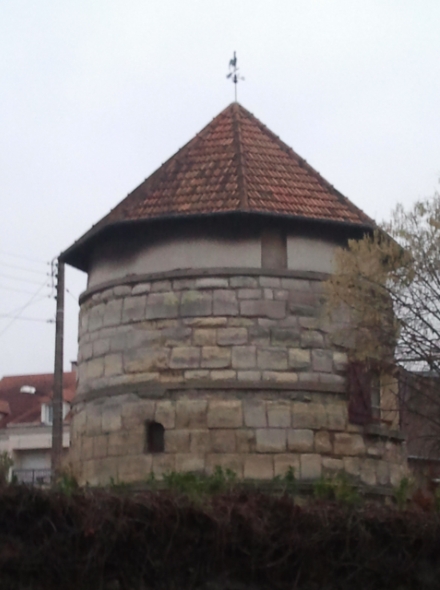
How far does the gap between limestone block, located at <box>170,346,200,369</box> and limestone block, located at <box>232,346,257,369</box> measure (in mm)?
466

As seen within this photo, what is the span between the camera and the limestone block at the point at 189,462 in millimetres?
13211

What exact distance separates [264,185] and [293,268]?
131cm

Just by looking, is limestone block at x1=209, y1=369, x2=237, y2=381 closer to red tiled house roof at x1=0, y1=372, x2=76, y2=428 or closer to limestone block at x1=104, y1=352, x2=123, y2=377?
limestone block at x1=104, y1=352, x2=123, y2=377

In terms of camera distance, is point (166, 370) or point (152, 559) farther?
point (166, 370)

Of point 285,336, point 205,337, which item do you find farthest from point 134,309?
point 285,336

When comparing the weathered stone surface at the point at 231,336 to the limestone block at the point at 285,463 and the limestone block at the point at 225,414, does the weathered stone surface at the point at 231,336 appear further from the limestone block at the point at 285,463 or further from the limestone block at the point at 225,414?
the limestone block at the point at 285,463

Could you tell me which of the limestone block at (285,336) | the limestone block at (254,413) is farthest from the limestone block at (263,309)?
the limestone block at (254,413)

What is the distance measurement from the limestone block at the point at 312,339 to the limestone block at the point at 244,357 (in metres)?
0.67

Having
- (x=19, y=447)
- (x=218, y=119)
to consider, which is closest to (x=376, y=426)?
(x=218, y=119)

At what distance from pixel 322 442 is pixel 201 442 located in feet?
5.03

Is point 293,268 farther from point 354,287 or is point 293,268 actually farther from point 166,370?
point 166,370

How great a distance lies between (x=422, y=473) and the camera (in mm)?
14414

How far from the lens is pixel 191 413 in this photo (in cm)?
1335

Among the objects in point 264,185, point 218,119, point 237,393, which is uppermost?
point 218,119
